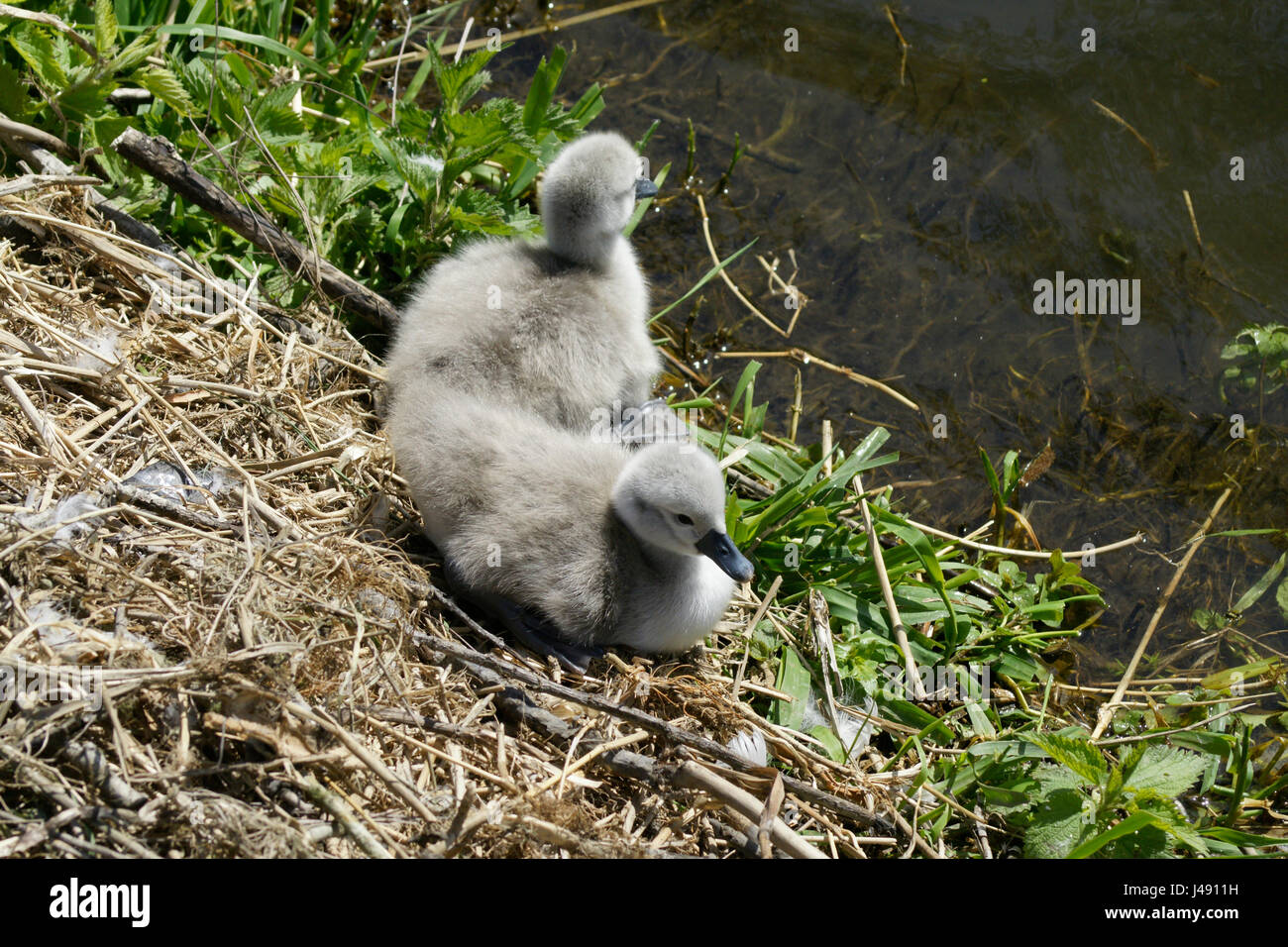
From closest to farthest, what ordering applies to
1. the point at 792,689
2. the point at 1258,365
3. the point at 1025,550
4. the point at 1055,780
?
1. the point at 1055,780
2. the point at 792,689
3. the point at 1025,550
4. the point at 1258,365

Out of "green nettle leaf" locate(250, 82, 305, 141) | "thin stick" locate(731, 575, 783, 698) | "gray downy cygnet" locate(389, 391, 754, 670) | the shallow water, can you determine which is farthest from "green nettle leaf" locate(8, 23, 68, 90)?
"thin stick" locate(731, 575, 783, 698)

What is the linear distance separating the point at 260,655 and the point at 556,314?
5.40 ft

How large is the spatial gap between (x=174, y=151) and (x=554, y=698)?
2427mm

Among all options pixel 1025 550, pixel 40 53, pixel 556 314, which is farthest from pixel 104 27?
pixel 1025 550

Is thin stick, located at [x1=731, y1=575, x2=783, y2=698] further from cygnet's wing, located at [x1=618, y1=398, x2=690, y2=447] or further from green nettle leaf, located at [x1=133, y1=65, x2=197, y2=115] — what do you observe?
green nettle leaf, located at [x1=133, y1=65, x2=197, y2=115]

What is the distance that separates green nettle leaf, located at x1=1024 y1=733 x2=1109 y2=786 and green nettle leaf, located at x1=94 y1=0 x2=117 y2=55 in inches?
161

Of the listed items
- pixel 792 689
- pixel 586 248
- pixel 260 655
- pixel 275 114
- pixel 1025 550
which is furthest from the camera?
pixel 1025 550

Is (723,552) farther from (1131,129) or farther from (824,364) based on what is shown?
(1131,129)

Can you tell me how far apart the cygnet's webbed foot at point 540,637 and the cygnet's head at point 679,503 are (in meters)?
0.42

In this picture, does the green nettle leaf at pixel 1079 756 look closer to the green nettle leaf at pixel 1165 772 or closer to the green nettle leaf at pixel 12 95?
the green nettle leaf at pixel 1165 772

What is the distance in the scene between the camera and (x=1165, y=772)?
3209mm

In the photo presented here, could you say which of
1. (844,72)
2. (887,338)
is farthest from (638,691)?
(844,72)

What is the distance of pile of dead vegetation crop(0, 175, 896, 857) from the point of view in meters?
2.51

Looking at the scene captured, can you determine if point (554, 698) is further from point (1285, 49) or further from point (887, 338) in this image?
point (1285, 49)
